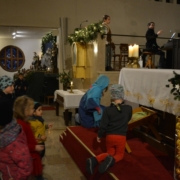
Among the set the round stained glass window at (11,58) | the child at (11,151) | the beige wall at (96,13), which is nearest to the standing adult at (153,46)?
the beige wall at (96,13)

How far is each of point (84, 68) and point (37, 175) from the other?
20.2 feet

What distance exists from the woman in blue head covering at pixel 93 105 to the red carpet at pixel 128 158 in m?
0.19

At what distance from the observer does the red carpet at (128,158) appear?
136 inches

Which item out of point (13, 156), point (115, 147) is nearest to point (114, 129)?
point (115, 147)

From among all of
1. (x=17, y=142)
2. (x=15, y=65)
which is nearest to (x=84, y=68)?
(x=17, y=142)

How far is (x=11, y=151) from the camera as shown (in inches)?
93.5

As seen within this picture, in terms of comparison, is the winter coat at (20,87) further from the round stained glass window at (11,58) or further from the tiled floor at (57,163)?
the round stained glass window at (11,58)

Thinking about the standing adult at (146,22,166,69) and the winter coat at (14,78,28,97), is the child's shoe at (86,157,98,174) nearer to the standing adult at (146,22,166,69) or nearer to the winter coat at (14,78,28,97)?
the standing adult at (146,22,166,69)

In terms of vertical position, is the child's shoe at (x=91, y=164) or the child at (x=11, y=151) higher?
the child at (x=11, y=151)

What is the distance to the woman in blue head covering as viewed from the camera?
5375 millimetres

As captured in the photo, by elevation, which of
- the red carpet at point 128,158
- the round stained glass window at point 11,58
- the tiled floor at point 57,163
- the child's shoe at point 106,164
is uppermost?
the round stained glass window at point 11,58

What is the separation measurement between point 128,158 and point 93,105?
1.63 meters

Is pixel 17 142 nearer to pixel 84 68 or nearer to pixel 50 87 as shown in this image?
pixel 84 68

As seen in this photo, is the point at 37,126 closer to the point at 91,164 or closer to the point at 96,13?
the point at 91,164
